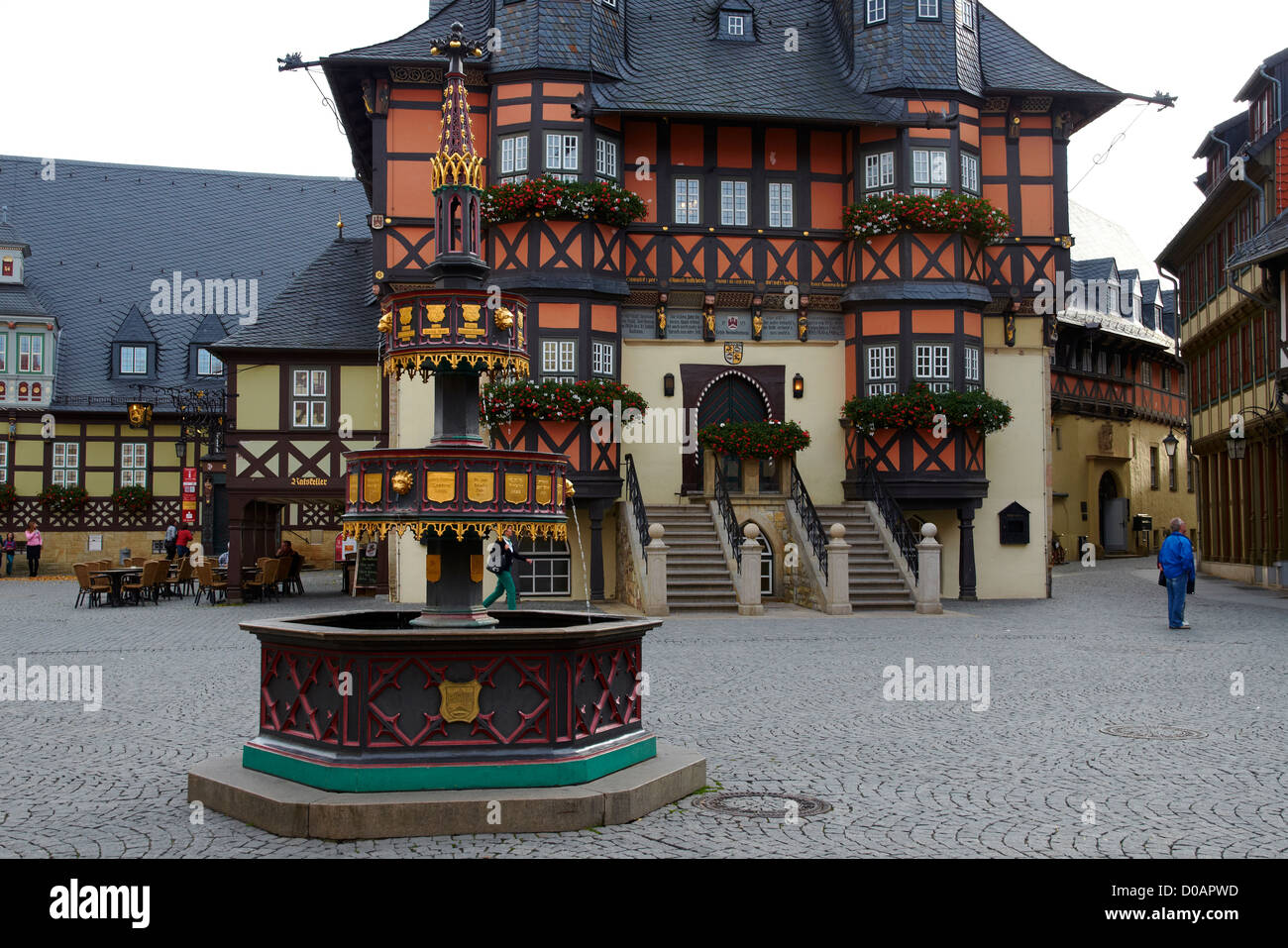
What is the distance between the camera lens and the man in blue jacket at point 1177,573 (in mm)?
19047

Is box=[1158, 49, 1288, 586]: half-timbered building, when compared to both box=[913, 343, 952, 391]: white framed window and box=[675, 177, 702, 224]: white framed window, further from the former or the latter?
box=[675, 177, 702, 224]: white framed window

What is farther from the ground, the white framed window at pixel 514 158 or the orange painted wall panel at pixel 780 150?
the orange painted wall panel at pixel 780 150

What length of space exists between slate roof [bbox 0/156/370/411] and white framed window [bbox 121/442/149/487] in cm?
148

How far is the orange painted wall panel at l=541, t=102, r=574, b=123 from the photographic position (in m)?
24.4

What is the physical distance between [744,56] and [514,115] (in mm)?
5504

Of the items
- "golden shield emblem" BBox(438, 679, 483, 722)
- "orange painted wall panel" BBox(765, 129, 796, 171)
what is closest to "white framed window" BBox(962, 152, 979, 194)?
"orange painted wall panel" BBox(765, 129, 796, 171)

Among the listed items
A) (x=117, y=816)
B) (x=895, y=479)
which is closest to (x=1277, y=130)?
(x=895, y=479)

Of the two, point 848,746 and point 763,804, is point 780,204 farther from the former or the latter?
point 763,804

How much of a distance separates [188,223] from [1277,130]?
3645cm

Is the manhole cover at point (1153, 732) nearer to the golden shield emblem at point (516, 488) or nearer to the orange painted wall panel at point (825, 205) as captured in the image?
the golden shield emblem at point (516, 488)

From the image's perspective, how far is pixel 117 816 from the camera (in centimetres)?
738

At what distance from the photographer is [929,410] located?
24375 mm

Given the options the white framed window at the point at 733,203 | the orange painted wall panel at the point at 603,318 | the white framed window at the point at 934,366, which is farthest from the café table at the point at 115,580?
the white framed window at the point at 934,366

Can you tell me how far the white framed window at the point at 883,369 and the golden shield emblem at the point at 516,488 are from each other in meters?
18.2
